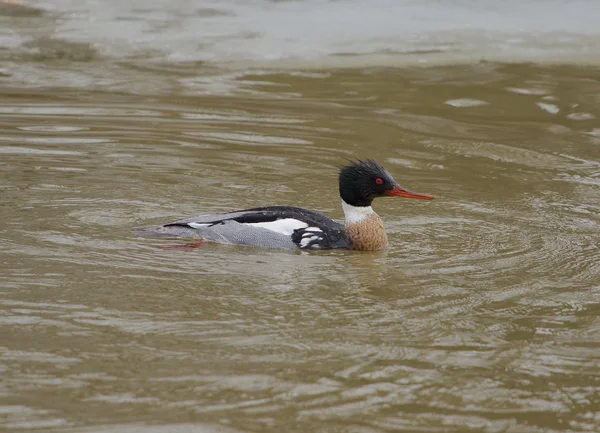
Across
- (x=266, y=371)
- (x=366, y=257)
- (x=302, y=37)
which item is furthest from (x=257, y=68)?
(x=266, y=371)

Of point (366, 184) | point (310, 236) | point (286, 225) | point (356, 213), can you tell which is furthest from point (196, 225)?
point (366, 184)

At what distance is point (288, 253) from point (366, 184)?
913mm

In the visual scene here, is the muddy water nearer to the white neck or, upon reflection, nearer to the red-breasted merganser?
the red-breasted merganser

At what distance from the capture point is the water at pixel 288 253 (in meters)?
5.50

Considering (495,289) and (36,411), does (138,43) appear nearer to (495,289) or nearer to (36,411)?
(495,289)

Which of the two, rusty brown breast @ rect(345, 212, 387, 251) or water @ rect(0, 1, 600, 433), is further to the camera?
rusty brown breast @ rect(345, 212, 387, 251)

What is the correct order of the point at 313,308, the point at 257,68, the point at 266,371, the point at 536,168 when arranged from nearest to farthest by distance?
the point at 266,371 < the point at 313,308 < the point at 536,168 < the point at 257,68

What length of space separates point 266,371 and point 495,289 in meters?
2.19

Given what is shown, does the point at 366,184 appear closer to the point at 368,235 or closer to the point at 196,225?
the point at 368,235

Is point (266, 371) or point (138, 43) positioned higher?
point (138, 43)

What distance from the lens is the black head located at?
8594 mm

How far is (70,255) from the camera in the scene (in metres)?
7.73

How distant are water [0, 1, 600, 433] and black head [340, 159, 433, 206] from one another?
1.44ft

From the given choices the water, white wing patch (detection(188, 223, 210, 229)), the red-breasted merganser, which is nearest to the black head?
the red-breasted merganser
